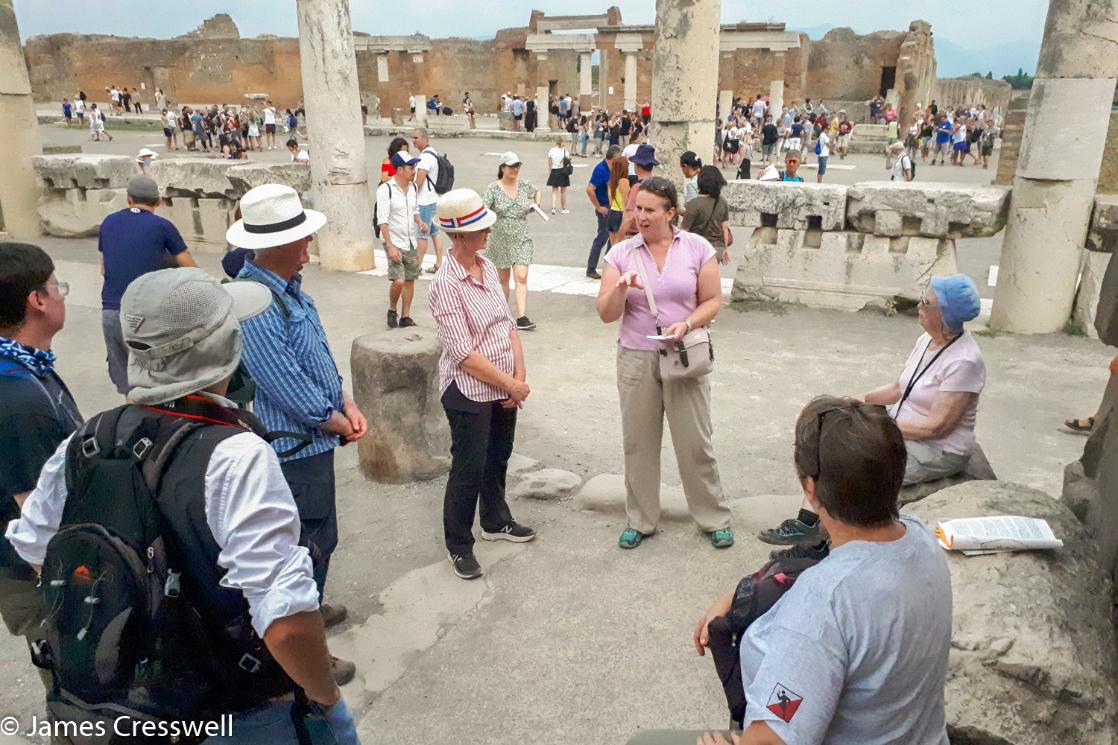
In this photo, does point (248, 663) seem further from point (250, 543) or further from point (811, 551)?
point (811, 551)

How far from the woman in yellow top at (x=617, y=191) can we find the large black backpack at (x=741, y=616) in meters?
8.14

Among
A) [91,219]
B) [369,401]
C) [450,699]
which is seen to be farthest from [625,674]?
[91,219]

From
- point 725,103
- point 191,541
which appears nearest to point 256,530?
point 191,541

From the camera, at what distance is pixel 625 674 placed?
3.27m

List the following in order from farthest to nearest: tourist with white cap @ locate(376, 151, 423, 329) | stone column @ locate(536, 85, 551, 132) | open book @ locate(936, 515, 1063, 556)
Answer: stone column @ locate(536, 85, 551, 132), tourist with white cap @ locate(376, 151, 423, 329), open book @ locate(936, 515, 1063, 556)

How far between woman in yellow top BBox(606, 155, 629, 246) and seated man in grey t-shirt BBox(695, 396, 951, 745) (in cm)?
832

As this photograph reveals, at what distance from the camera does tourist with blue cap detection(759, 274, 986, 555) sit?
11.6ft

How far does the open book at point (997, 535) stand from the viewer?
273cm

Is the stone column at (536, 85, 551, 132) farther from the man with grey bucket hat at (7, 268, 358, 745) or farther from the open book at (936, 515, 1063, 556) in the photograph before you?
the man with grey bucket hat at (7, 268, 358, 745)

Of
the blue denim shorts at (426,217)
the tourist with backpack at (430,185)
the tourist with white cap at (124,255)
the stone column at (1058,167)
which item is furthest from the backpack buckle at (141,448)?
the stone column at (1058,167)

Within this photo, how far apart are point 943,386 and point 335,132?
8579 mm

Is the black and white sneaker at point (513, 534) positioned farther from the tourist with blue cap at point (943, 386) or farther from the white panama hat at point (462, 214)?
the white panama hat at point (462, 214)

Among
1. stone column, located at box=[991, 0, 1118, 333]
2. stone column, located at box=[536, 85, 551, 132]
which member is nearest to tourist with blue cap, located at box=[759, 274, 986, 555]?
stone column, located at box=[991, 0, 1118, 333]

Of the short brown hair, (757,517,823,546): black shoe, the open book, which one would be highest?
the short brown hair
